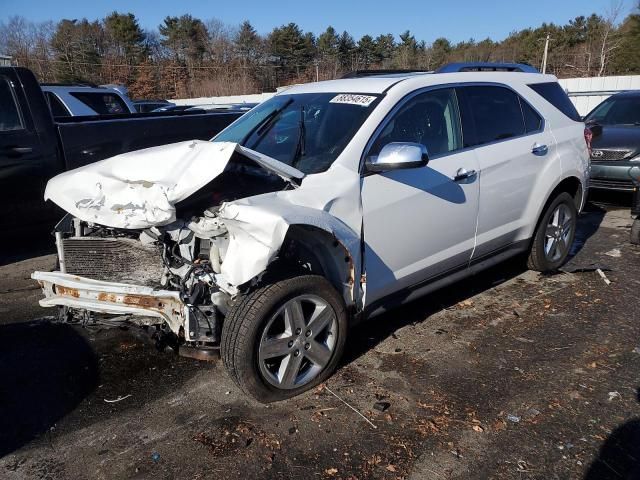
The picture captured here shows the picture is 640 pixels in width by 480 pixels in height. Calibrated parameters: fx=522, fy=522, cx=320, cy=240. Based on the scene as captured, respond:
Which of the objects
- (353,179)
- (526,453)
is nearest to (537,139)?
(353,179)

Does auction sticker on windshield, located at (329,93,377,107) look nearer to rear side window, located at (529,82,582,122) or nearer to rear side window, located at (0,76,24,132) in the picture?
rear side window, located at (529,82,582,122)

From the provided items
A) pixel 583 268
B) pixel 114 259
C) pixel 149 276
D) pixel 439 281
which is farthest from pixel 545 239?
pixel 114 259

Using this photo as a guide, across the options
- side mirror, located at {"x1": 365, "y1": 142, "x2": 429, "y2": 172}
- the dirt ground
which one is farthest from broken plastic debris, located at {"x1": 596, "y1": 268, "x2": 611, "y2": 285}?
side mirror, located at {"x1": 365, "y1": 142, "x2": 429, "y2": 172}

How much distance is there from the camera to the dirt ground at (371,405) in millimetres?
2588

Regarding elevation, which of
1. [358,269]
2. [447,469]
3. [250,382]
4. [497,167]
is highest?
[497,167]

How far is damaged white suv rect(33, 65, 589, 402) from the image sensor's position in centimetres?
288

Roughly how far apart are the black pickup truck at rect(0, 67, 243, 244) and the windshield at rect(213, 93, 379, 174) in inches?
86.3

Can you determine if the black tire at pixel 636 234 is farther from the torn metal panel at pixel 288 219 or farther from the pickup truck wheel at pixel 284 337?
the pickup truck wheel at pixel 284 337

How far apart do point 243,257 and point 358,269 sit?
831 millimetres

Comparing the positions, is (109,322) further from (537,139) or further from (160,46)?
(160,46)

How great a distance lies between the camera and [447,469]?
2543 millimetres

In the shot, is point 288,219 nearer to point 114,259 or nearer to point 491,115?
point 114,259

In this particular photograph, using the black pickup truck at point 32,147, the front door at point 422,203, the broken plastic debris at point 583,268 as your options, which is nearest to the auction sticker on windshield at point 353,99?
the front door at point 422,203

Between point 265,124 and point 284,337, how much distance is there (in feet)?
6.01
